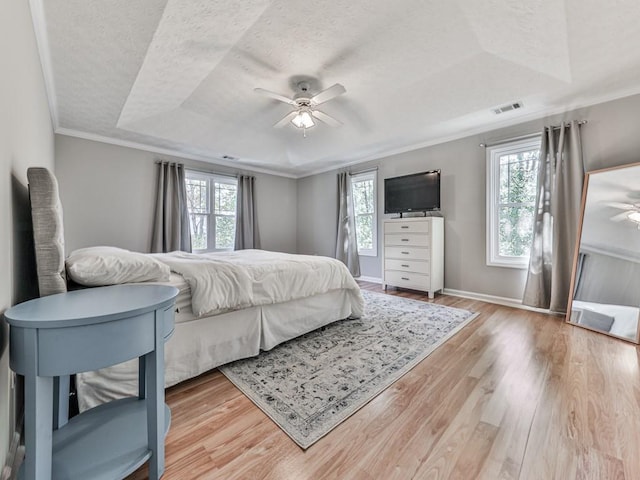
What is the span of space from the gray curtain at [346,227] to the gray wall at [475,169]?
0.25m

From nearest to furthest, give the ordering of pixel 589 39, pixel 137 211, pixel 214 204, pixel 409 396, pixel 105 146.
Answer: pixel 409 396 < pixel 589 39 < pixel 105 146 < pixel 137 211 < pixel 214 204

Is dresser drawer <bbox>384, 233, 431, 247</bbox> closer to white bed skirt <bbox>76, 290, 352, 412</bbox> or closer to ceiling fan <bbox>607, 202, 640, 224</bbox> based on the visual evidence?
ceiling fan <bbox>607, 202, 640, 224</bbox>

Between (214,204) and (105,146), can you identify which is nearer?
(105,146)

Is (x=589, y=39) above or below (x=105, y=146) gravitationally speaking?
above

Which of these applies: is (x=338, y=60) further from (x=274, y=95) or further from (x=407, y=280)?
(x=407, y=280)

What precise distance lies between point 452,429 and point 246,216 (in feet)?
15.3

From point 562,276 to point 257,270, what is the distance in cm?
335

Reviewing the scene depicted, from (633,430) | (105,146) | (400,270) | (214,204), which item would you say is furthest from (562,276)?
(105,146)

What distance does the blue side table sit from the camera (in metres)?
0.80

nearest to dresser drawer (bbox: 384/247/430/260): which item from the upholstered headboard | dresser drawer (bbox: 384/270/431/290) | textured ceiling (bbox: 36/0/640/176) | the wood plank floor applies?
dresser drawer (bbox: 384/270/431/290)

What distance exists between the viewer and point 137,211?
4098mm

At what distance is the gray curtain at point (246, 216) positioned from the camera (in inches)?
204

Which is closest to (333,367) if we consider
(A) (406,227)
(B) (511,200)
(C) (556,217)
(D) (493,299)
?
(A) (406,227)

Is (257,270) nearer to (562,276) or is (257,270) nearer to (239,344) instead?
(239,344)
